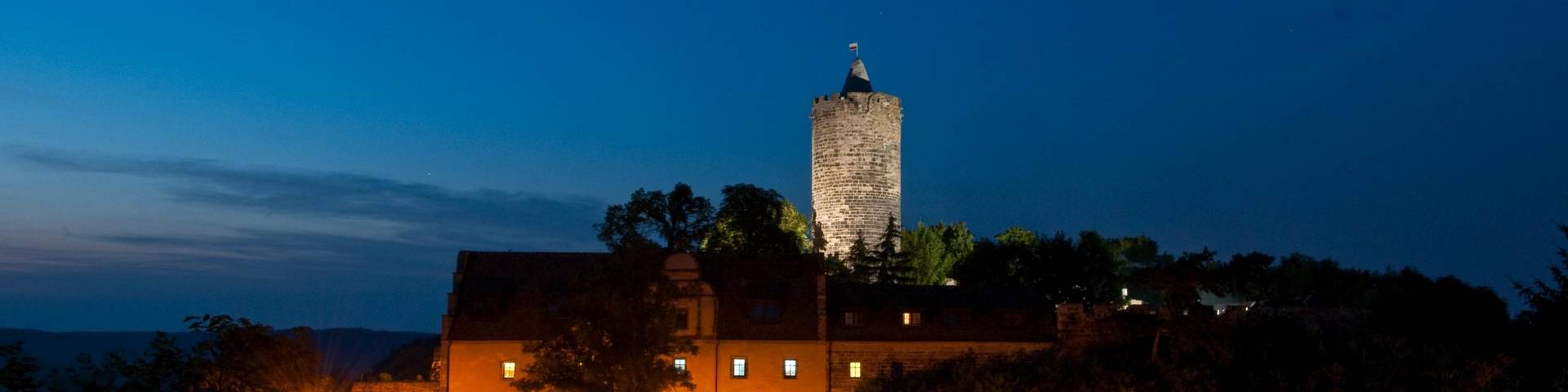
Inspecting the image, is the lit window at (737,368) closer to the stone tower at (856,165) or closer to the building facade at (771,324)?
the building facade at (771,324)

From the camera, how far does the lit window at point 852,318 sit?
43.1 metres

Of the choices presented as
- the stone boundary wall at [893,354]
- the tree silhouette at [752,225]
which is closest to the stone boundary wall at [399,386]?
the stone boundary wall at [893,354]

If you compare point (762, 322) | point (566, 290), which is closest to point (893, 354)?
point (762, 322)

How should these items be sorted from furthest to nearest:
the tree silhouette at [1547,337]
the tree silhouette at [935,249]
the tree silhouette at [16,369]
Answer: the tree silhouette at [935,249], the tree silhouette at [1547,337], the tree silhouette at [16,369]

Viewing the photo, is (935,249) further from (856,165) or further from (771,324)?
(771,324)

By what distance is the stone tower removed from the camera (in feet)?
215

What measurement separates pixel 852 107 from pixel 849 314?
78.7 ft

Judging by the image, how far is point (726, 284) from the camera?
4444cm

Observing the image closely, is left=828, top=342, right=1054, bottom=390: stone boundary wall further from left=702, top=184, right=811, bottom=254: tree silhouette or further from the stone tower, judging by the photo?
the stone tower

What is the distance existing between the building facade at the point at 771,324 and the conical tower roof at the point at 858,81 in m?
23.4

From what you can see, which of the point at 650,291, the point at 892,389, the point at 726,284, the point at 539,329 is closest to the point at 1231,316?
the point at 892,389

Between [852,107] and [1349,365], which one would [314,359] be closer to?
[1349,365]

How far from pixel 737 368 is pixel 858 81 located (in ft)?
92.4

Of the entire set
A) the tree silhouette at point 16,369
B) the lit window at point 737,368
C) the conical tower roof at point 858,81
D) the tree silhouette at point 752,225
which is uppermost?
the conical tower roof at point 858,81
